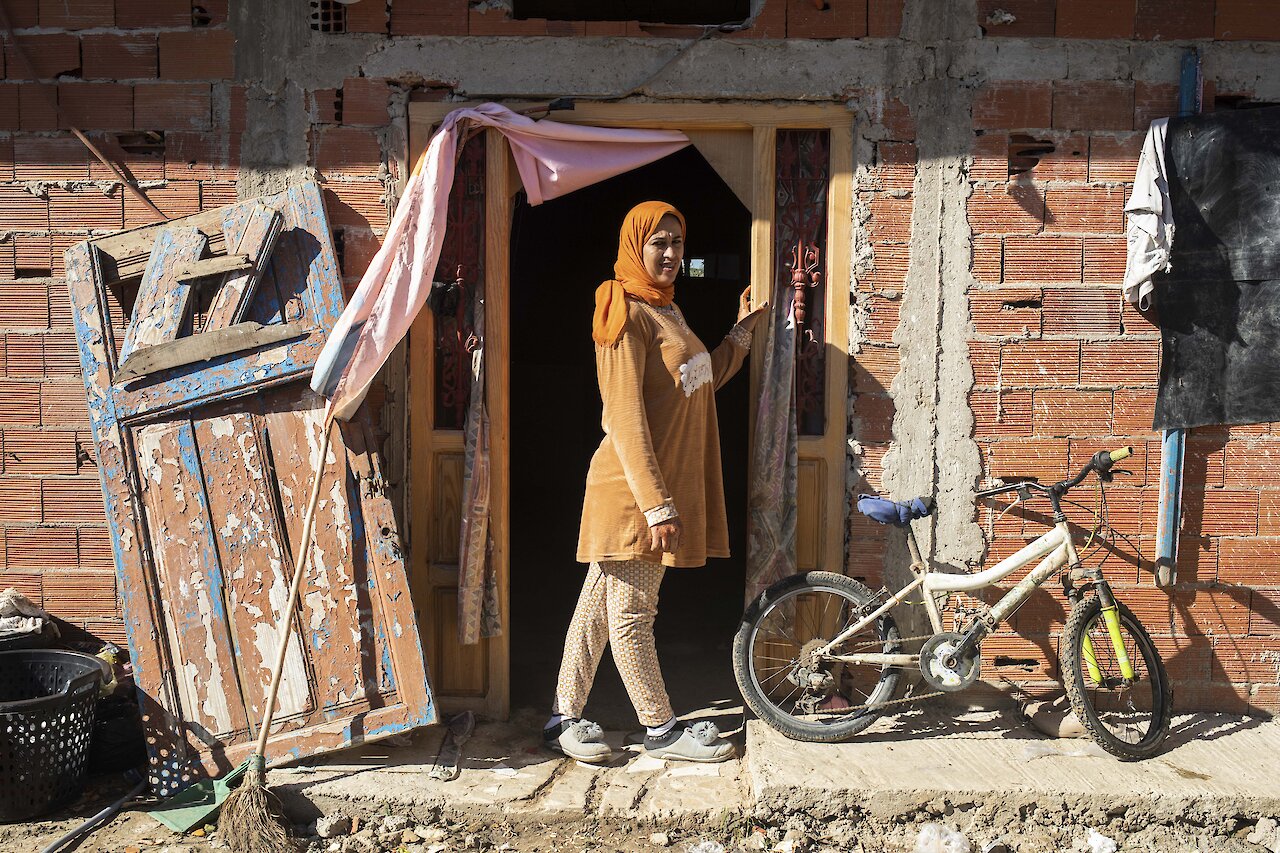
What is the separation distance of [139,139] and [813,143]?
2.87 metres

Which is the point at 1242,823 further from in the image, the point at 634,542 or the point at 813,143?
the point at 813,143

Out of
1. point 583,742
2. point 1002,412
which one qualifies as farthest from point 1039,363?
point 583,742

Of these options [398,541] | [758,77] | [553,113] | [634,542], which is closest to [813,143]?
[758,77]

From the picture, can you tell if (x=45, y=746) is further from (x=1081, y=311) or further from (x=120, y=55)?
(x=1081, y=311)

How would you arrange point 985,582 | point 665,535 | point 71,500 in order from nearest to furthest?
point 665,535
point 985,582
point 71,500

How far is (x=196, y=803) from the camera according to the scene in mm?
3861

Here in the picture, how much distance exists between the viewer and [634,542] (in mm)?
3930

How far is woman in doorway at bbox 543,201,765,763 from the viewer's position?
387 centimetres

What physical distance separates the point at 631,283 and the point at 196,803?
8.44 ft

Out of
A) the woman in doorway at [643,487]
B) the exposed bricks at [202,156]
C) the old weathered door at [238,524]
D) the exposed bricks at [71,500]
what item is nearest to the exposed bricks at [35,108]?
the exposed bricks at [202,156]

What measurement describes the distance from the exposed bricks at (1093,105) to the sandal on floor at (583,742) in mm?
3151

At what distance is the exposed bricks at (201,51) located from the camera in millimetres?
4285

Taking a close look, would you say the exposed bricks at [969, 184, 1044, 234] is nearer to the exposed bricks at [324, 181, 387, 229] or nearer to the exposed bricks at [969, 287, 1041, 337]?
the exposed bricks at [969, 287, 1041, 337]

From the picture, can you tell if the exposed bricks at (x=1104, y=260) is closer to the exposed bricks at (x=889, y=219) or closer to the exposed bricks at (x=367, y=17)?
the exposed bricks at (x=889, y=219)
